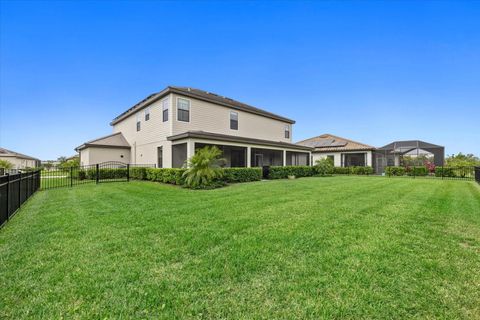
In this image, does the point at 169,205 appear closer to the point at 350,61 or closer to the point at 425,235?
the point at 425,235

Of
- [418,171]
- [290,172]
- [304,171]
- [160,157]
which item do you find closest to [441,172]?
[418,171]

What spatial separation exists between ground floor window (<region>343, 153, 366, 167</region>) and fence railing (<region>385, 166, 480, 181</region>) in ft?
17.6

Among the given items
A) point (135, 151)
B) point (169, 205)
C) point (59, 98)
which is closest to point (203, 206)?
point (169, 205)

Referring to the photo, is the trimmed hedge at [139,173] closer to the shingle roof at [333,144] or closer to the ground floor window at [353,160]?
the shingle roof at [333,144]

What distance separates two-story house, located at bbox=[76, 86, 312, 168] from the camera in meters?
14.8

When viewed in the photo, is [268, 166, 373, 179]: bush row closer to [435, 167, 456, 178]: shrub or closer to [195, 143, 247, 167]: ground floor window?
[195, 143, 247, 167]: ground floor window

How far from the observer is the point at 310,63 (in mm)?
19031

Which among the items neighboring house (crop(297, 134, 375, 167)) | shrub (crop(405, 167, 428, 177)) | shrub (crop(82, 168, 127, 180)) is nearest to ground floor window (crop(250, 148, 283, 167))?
neighboring house (crop(297, 134, 375, 167))

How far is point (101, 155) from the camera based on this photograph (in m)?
18.9

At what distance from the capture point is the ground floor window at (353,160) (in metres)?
29.4

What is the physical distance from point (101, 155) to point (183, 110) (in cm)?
900

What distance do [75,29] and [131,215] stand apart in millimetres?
14615

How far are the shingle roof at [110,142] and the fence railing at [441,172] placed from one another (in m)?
25.8

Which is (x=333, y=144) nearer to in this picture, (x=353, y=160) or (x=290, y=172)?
(x=353, y=160)
